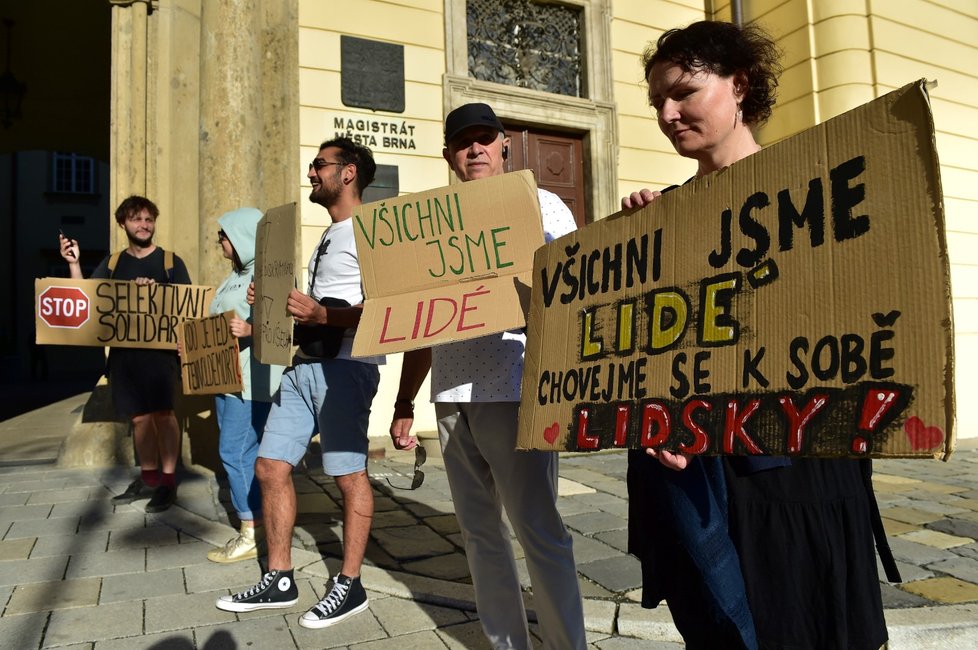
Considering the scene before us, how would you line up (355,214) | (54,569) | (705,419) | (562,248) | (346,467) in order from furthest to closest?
(54,569), (346,467), (355,214), (562,248), (705,419)

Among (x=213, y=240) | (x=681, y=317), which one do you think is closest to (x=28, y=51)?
(x=213, y=240)

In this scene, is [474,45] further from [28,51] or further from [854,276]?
[28,51]

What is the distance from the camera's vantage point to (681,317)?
4.35ft

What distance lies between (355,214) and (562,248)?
80 cm

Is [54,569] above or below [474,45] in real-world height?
below

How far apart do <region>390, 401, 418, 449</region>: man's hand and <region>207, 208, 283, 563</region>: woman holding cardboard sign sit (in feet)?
4.14

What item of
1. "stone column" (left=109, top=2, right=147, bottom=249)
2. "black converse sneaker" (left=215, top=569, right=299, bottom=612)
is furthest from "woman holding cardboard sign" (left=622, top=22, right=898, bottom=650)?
"stone column" (left=109, top=2, right=147, bottom=249)

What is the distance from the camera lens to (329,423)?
273 centimetres

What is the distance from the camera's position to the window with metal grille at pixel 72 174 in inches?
977

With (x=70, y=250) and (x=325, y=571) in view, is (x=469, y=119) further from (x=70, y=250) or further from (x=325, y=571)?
(x=70, y=250)

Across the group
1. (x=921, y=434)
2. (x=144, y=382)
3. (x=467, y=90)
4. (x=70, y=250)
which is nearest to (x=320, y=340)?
(x=921, y=434)

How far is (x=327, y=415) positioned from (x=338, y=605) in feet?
2.41

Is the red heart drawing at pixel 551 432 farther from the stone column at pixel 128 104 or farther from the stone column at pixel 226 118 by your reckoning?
the stone column at pixel 128 104

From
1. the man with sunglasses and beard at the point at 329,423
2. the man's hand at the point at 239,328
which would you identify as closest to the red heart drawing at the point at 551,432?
the man with sunglasses and beard at the point at 329,423
